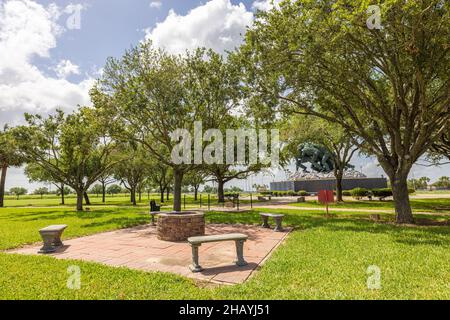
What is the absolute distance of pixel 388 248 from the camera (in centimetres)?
723

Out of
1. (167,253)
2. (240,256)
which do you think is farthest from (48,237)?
(240,256)

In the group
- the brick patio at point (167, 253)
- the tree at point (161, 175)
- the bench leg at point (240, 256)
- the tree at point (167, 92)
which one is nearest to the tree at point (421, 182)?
the tree at point (161, 175)

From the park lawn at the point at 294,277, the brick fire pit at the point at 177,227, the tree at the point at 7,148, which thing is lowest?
the park lawn at the point at 294,277

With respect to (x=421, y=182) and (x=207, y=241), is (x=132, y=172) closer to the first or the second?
(x=207, y=241)

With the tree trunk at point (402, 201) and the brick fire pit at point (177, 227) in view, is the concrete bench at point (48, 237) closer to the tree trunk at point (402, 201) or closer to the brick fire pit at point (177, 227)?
the brick fire pit at point (177, 227)

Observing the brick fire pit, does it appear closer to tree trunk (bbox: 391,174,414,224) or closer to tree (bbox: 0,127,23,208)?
tree trunk (bbox: 391,174,414,224)

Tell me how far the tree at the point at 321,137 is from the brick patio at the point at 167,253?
16504 mm

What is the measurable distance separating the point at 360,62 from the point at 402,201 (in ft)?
21.9

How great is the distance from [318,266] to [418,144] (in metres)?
9.20

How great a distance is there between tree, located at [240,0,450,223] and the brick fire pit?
24.2 ft

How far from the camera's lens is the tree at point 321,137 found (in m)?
24.1

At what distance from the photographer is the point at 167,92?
49.6ft

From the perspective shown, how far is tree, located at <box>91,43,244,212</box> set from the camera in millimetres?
15133
